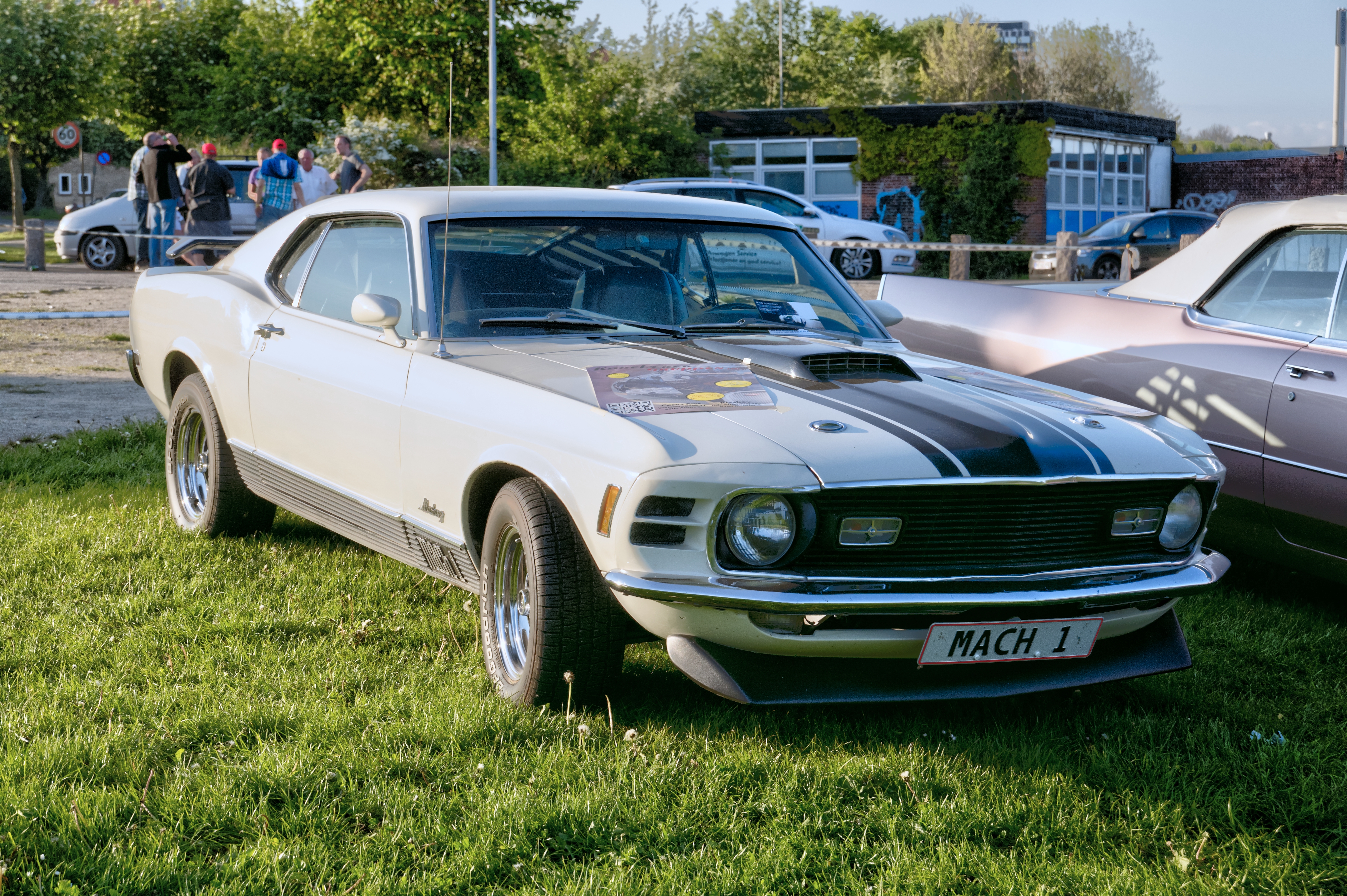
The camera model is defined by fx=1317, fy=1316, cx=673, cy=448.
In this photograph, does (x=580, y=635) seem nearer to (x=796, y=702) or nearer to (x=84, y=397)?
(x=796, y=702)

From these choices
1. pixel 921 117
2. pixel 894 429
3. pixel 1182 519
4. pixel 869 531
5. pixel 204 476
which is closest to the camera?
pixel 869 531

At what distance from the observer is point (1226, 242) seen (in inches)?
208

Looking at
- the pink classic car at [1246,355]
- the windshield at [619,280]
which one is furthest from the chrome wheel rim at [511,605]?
the pink classic car at [1246,355]

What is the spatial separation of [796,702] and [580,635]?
605mm

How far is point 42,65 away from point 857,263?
81.1 feet

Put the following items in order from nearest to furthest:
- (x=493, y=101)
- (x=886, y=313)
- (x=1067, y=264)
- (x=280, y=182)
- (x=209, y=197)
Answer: (x=886, y=313)
(x=209, y=197)
(x=280, y=182)
(x=1067, y=264)
(x=493, y=101)

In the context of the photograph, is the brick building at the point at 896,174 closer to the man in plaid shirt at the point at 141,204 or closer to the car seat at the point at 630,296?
the man in plaid shirt at the point at 141,204

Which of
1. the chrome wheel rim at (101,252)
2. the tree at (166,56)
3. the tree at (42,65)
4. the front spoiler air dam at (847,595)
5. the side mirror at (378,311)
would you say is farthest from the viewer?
the tree at (166,56)

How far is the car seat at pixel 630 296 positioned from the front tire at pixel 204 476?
5.81 ft

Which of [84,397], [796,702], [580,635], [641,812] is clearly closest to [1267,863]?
[796,702]

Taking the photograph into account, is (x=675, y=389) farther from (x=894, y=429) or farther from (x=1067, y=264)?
(x=1067, y=264)

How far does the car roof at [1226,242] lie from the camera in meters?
4.90

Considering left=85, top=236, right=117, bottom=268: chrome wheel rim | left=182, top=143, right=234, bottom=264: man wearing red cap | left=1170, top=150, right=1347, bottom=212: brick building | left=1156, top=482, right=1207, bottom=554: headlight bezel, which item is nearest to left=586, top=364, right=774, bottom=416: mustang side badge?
left=1156, top=482, right=1207, bottom=554: headlight bezel

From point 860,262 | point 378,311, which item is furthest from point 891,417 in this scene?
point 860,262
